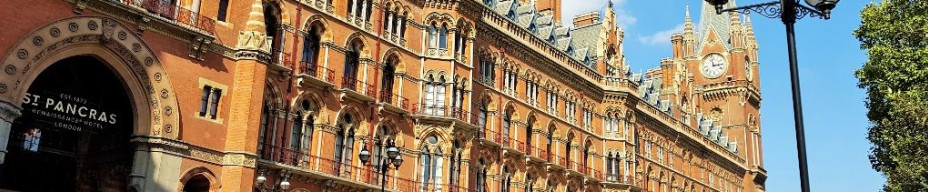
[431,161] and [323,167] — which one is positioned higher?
[431,161]

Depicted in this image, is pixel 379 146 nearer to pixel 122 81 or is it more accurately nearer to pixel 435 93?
pixel 435 93

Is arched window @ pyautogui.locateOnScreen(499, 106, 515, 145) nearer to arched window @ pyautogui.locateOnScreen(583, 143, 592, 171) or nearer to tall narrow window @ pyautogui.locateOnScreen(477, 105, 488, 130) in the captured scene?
tall narrow window @ pyautogui.locateOnScreen(477, 105, 488, 130)

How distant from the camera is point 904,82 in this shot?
94.1 feet

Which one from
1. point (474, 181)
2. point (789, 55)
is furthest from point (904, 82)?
point (789, 55)

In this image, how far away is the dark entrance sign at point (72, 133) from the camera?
68.2 feet

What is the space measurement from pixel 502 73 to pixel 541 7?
37.3ft

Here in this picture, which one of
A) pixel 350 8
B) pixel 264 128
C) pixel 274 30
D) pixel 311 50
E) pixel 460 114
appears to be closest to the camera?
pixel 264 128

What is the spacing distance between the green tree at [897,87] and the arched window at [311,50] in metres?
18.4

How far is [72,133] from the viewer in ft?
78.7

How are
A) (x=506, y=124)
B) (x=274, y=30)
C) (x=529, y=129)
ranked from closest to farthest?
(x=274, y=30)
(x=506, y=124)
(x=529, y=129)

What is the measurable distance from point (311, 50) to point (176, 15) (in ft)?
20.6

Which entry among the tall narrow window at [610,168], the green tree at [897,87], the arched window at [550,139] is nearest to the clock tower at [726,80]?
the tall narrow window at [610,168]

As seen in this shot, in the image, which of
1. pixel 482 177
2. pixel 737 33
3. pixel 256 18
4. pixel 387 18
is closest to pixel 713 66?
pixel 737 33

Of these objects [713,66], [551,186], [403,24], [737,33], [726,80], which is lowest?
[551,186]
